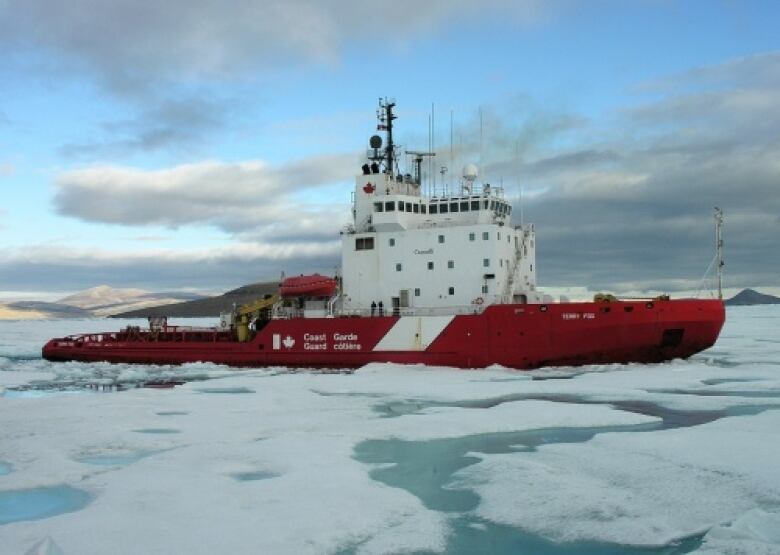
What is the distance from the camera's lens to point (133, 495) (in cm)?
723

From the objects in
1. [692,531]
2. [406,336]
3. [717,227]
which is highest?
[717,227]

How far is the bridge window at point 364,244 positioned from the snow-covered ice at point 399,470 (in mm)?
6641

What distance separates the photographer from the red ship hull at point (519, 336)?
1886 centimetres

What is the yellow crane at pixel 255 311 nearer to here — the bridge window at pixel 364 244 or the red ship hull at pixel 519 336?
the red ship hull at pixel 519 336

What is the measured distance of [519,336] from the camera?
19125 mm

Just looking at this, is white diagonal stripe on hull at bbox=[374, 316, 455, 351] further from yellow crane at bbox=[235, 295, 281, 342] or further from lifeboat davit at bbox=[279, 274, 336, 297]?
yellow crane at bbox=[235, 295, 281, 342]

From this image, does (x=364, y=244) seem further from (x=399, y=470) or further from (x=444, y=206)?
(x=399, y=470)

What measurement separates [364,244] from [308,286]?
2.19 m

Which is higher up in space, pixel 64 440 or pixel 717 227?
pixel 717 227

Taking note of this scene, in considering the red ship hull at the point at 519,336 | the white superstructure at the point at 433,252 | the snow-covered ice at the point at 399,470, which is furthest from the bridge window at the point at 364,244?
the snow-covered ice at the point at 399,470

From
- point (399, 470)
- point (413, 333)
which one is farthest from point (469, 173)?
point (399, 470)

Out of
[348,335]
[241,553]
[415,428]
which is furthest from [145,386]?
[241,553]

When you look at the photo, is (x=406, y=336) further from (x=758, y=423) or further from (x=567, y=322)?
(x=758, y=423)

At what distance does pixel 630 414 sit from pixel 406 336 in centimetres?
879
